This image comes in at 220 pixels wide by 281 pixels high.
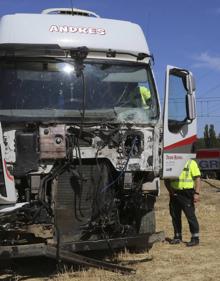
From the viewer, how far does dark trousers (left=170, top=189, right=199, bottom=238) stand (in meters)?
8.71

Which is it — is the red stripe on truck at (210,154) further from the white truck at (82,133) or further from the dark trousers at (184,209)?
the white truck at (82,133)

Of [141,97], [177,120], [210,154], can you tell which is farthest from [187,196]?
[210,154]

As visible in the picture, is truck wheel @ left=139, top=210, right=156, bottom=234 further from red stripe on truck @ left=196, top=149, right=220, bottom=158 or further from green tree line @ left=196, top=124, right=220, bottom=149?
green tree line @ left=196, top=124, right=220, bottom=149

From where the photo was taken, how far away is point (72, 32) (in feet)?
23.8

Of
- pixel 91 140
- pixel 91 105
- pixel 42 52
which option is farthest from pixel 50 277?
pixel 42 52

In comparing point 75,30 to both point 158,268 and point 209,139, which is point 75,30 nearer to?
point 158,268

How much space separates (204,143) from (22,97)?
1537 inches

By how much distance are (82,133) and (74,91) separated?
63cm

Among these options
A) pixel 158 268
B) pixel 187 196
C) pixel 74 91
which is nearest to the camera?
pixel 74 91

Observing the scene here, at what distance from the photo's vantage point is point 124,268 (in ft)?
→ 22.1

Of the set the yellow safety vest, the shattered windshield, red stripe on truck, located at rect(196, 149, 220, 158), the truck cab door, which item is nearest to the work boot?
the yellow safety vest

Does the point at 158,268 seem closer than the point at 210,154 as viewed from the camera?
Yes

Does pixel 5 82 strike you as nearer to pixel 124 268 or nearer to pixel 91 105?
pixel 91 105

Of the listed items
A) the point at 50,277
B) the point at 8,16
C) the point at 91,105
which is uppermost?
the point at 8,16
